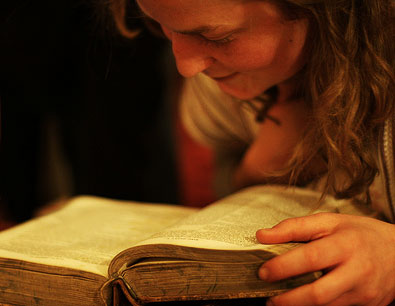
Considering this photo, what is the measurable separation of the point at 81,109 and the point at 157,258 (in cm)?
111

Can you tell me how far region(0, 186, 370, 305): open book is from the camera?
0.55m

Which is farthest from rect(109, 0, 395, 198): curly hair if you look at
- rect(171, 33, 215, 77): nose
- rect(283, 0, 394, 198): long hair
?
rect(171, 33, 215, 77): nose

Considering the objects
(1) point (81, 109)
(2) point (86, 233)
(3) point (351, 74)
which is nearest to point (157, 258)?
(2) point (86, 233)

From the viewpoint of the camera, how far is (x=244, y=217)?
661 mm

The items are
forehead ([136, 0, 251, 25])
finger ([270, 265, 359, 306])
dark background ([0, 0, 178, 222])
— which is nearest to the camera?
finger ([270, 265, 359, 306])

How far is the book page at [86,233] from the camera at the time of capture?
645 mm

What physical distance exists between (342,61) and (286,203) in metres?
0.20

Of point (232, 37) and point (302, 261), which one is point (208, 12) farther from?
point (302, 261)

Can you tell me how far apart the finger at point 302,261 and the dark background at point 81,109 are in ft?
3.24

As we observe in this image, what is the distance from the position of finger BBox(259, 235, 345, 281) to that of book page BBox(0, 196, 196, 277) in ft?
0.63

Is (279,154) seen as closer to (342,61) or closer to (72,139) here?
(342,61)

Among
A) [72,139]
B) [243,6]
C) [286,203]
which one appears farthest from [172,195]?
[243,6]

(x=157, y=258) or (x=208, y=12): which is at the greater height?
(x=208, y=12)

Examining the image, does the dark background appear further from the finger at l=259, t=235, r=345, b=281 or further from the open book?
the finger at l=259, t=235, r=345, b=281
